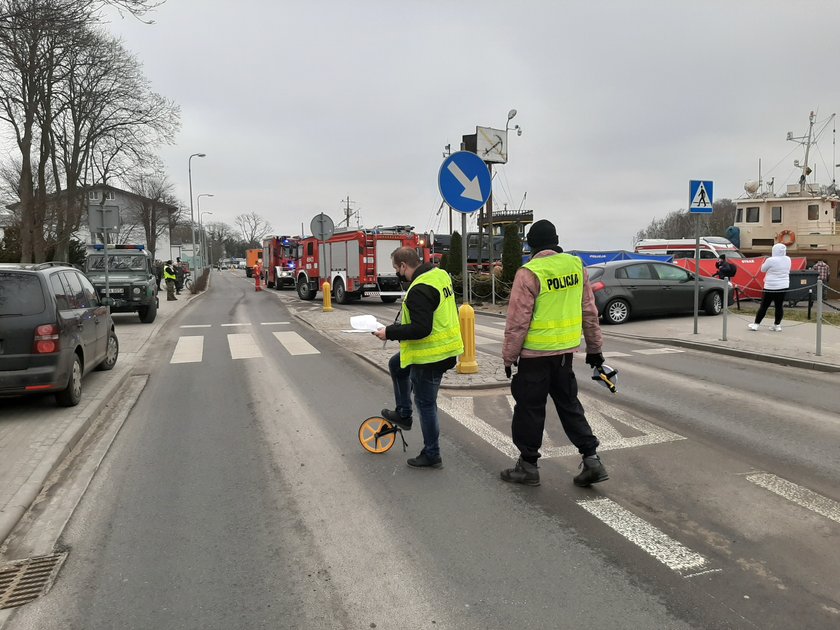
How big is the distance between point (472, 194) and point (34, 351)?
4971 mm

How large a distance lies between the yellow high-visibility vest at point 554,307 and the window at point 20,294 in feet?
16.8

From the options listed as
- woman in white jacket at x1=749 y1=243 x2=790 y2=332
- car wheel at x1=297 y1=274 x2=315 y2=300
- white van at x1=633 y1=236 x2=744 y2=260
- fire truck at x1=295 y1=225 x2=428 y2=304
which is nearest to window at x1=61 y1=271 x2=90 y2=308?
woman in white jacket at x1=749 y1=243 x2=790 y2=332

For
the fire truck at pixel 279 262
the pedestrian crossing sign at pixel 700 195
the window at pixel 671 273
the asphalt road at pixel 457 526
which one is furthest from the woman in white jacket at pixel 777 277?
the fire truck at pixel 279 262

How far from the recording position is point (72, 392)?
20.8 feet

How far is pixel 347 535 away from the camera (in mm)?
3445

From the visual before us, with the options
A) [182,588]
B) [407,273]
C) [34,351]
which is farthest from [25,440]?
[407,273]

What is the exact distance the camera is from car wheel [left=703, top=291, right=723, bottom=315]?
14.2m

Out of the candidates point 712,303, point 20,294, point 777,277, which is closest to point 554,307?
point 20,294

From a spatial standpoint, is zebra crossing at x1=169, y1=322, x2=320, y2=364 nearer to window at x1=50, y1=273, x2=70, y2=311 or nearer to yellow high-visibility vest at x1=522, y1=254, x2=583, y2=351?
window at x1=50, y1=273, x2=70, y2=311

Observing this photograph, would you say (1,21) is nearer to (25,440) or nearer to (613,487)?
(25,440)

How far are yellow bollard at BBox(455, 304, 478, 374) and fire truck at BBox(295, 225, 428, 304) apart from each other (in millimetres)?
13074

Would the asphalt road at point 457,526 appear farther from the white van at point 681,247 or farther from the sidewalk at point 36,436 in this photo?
the white van at point 681,247

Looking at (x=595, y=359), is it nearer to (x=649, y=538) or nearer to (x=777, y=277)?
(x=649, y=538)

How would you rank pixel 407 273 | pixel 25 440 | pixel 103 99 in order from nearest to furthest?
pixel 407 273, pixel 25 440, pixel 103 99
